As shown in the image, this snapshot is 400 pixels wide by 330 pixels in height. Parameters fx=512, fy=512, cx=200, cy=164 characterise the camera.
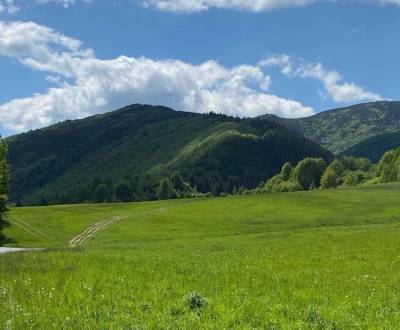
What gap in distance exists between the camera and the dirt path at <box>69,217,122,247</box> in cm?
6688

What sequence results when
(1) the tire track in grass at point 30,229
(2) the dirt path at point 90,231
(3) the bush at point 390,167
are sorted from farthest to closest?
1. (3) the bush at point 390,167
2. (1) the tire track in grass at point 30,229
3. (2) the dirt path at point 90,231

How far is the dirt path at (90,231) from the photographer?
6688 centimetres

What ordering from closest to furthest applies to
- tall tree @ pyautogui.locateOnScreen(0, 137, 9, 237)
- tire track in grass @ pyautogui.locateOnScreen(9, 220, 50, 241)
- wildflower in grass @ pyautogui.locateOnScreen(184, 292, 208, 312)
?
wildflower in grass @ pyautogui.locateOnScreen(184, 292, 208, 312) < tire track in grass @ pyautogui.locateOnScreen(9, 220, 50, 241) < tall tree @ pyautogui.locateOnScreen(0, 137, 9, 237)

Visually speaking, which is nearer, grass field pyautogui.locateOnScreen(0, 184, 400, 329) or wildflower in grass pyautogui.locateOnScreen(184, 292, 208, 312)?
grass field pyautogui.locateOnScreen(0, 184, 400, 329)

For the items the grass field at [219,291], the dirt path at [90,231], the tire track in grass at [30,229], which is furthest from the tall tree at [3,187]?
the grass field at [219,291]

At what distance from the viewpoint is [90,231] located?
3017 inches

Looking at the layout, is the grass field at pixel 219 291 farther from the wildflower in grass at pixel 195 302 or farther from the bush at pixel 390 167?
the bush at pixel 390 167

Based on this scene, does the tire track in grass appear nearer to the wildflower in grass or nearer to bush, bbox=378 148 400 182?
the wildflower in grass

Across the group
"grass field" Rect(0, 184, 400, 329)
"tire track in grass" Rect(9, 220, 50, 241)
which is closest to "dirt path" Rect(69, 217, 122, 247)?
"tire track in grass" Rect(9, 220, 50, 241)

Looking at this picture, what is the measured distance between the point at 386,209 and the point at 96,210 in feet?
181

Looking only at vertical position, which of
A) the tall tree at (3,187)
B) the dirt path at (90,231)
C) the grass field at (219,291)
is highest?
the tall tree at (3,187)

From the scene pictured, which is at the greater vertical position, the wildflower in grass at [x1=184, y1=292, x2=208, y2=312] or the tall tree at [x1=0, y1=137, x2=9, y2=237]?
the tall tree at [x1=0, y1=137, x2=9, y2=237]

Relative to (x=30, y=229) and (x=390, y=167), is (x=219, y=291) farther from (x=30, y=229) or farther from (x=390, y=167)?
(x=390, y=167)

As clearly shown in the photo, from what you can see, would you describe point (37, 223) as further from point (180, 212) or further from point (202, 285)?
point (202, 285)
